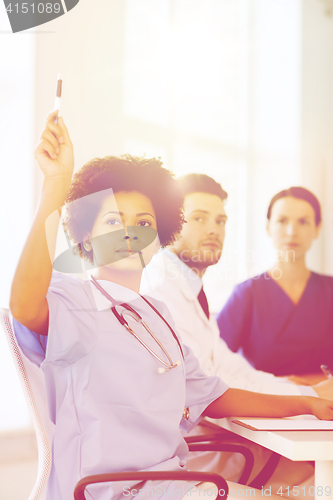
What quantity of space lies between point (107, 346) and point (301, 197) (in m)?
1.11

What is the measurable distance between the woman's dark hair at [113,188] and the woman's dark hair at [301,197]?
668 millimetres

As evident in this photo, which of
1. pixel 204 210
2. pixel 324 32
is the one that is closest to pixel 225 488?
pixel 204 210

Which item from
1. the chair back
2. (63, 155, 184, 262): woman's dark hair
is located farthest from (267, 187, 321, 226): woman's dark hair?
the chair back

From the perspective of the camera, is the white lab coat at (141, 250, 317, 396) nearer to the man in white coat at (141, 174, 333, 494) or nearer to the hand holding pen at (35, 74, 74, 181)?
the man in white coat at (141, 174, 333, 494)

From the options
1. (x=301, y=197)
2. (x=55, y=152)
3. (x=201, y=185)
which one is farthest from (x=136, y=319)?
(x=301, y=197)

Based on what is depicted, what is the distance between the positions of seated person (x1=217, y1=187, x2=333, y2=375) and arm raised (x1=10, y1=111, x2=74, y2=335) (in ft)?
2.91

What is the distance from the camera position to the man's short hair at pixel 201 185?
1.34 metres

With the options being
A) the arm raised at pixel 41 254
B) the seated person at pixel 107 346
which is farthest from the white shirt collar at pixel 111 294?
the arm raised at pixel 41 254

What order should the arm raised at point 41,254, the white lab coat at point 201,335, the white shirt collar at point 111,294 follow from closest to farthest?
the arm raised at point 41,254
the white shirt collar at point 111,294
the white lab coat at point 201,335

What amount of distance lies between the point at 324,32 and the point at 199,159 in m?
0.75

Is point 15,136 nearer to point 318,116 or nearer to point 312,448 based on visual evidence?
point 312,448

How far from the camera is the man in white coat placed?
125cm

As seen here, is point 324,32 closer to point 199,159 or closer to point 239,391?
point 199,159

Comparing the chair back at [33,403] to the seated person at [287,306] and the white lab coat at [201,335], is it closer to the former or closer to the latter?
the white lab coat at [201,335]
